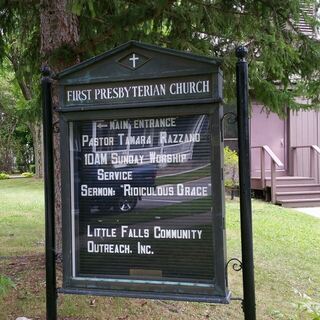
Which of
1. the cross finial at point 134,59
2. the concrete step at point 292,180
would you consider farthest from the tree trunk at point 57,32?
the concrete step at point 292,180

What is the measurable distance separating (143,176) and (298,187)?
40.0ft

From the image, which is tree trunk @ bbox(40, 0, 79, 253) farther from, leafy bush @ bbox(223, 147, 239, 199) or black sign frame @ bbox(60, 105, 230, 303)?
leafy bush @ bbox(223, 147, 239, 199)

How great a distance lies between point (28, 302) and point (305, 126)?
13290 mm

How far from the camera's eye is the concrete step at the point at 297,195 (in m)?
14.3

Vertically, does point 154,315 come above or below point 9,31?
below

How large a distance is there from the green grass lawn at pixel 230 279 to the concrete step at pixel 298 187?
A: 324 centimetres

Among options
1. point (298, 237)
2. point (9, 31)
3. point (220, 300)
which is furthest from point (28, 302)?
point (298, 237)

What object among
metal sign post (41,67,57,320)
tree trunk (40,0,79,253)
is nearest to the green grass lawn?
metal sign post (41,67,57,320)

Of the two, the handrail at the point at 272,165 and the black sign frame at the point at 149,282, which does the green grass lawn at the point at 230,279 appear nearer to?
the black sign frame at the point at 149,282

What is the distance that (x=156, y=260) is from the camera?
A: 330 centimetres

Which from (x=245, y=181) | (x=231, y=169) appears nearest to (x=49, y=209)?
(x=245, y=181)

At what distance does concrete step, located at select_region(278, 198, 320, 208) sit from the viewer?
14.0 meters

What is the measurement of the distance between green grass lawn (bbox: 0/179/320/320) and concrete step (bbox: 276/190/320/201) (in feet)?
9.43

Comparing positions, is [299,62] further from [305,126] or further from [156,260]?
[305,126]
